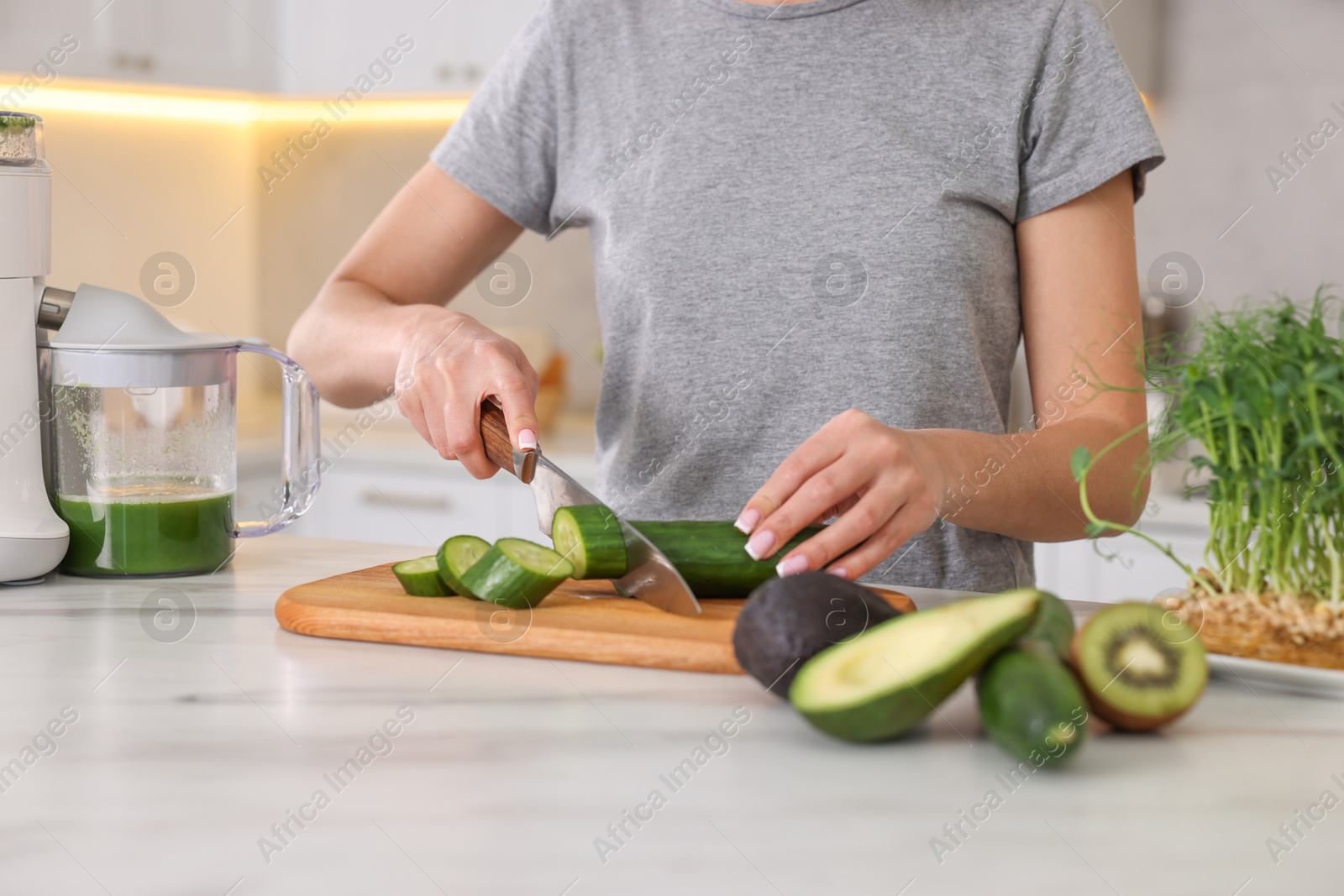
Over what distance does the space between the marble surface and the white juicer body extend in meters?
0.20

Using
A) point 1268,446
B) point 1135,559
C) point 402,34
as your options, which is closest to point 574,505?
point 1268,446

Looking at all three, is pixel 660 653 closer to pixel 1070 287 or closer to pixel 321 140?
pixel 1070 287

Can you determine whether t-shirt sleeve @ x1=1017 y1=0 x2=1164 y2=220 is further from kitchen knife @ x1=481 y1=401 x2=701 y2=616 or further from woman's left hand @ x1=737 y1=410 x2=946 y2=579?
kitchen knife @ x1=481 y1=401 x2=701 y2=616

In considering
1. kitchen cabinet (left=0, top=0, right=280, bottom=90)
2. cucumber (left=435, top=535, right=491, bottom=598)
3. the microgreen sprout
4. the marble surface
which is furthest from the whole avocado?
kitchen cabinet (left=0, top=0, right=280, bottom=90)

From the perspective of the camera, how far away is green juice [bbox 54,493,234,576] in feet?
3.31

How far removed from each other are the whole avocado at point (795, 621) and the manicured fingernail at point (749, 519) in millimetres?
170

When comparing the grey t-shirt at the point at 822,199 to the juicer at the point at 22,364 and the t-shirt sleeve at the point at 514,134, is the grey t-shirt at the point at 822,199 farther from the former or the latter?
the juicer at the point at 22,364

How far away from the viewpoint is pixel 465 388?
0.99 m

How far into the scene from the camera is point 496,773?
61 centimetres

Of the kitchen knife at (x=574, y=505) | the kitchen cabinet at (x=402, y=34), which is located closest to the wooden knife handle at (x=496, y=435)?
the kitchen knife at (x=574, y=505)

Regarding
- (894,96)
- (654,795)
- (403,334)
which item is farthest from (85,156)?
(654,795)

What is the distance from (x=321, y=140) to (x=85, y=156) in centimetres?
68

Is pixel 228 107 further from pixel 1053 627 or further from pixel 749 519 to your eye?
pixel 1053 627

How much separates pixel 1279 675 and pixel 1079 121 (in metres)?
0.62
